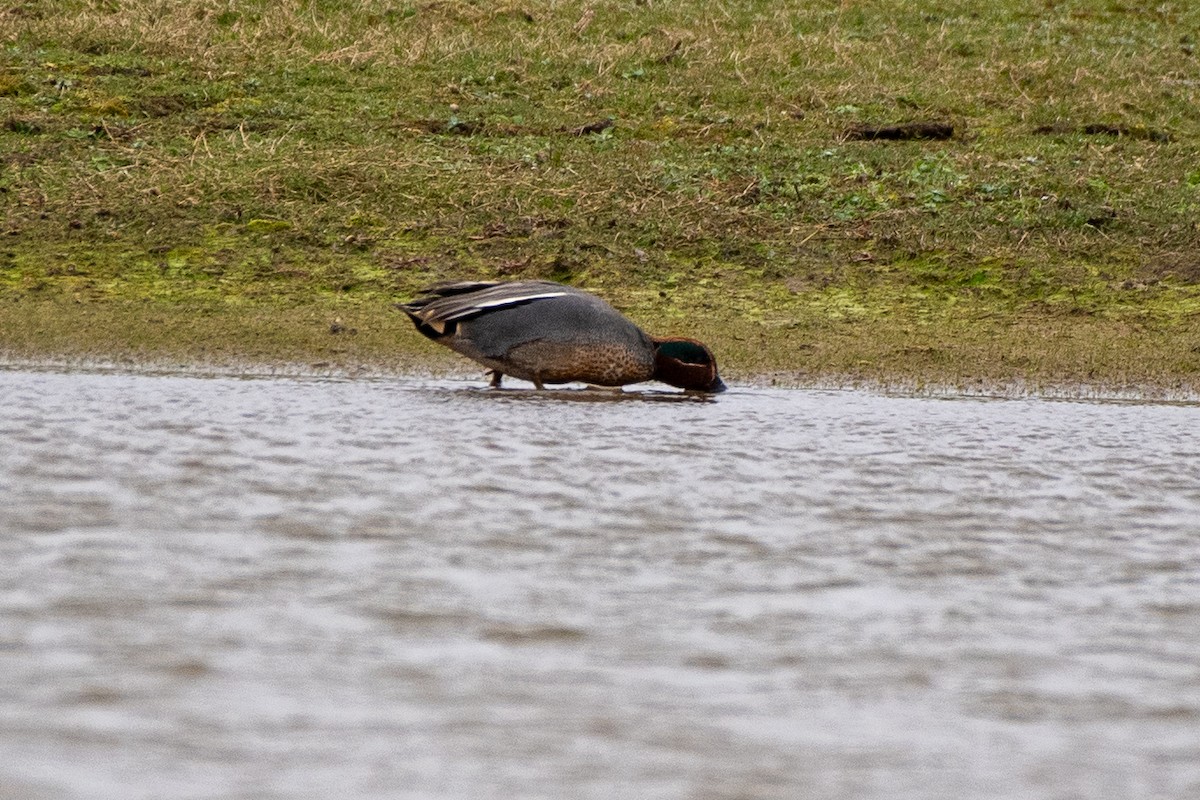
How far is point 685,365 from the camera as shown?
890cm

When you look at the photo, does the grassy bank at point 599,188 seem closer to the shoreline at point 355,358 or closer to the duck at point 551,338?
the shoreline at point 355,358

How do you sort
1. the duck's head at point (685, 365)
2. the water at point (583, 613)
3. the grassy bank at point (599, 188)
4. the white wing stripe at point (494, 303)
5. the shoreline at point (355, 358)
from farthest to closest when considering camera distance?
the grassy bank at point (599, 188) < the shoreline at point (355, 358) < the duck's head at point (685, 365) < the white wing stripe at point (494, 303) < the water at point (583, 613)

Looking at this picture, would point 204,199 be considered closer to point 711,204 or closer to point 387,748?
point 711,204

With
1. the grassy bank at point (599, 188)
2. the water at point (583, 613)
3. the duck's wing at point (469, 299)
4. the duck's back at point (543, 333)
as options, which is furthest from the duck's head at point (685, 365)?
the water at point (583, 613)

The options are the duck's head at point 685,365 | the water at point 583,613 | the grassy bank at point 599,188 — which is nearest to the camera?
the water at point 583,613

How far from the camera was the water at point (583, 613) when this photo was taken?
311 centimetres

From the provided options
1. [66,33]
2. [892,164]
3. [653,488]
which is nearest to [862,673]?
[653,488]

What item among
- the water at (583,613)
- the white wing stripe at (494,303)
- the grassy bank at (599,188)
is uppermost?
the grassy bank at (599,188)

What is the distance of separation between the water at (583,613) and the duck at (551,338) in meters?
1.43

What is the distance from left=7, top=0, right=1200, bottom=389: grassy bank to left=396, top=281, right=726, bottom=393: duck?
88cm

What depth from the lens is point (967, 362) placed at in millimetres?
9750

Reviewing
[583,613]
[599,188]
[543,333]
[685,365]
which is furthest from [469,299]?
[583,613]

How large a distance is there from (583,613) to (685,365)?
15.9 feet

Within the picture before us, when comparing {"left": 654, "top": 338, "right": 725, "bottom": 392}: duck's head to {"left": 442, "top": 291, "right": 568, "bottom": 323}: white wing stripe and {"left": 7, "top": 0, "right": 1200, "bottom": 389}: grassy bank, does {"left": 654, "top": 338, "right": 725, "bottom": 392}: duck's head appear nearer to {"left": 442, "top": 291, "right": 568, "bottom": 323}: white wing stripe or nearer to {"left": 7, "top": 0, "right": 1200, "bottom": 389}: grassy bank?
{"left": 442, "top": 291, "right": 568, "bottom": 323}: white wing stripe
